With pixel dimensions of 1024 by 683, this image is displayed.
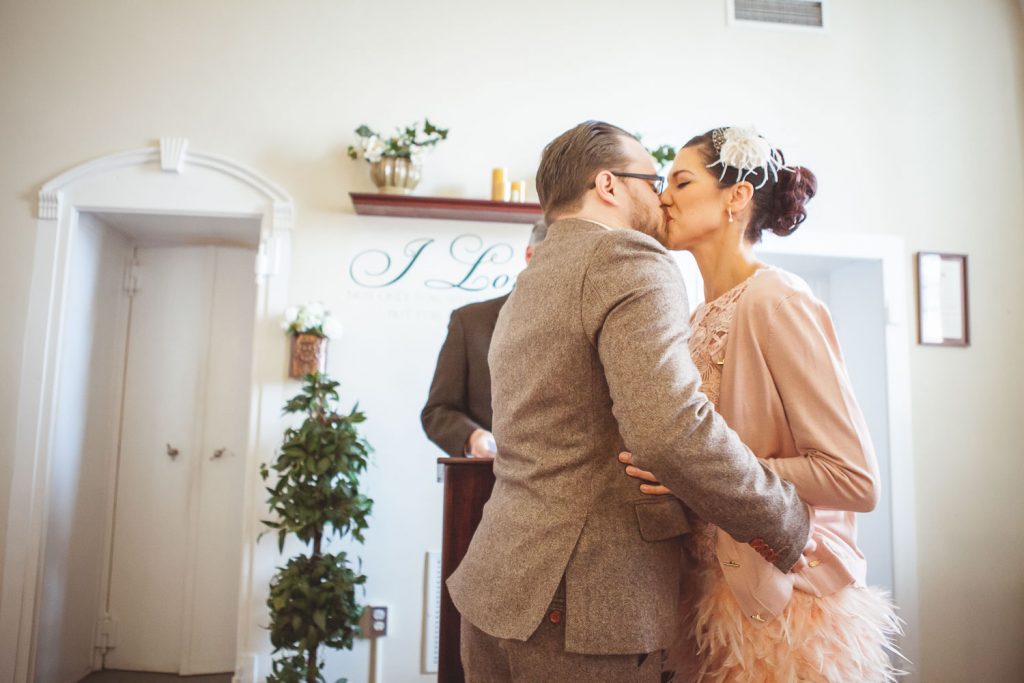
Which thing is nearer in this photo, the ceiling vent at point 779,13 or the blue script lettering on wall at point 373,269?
the blue script lettering on wall at point 373,269

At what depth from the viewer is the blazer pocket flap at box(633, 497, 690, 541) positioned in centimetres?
104

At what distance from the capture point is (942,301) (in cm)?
367

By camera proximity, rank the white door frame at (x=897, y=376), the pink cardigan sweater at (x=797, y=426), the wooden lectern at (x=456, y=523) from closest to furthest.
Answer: the pink cardigan sweater at (x=797, y=426), the wooden lectern at (x=456, y=523), the white door frame at (x=897, y=376)

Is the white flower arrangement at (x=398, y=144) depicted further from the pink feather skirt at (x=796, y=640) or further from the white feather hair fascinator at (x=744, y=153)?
the pink feather skirt at (x=796, y=640)

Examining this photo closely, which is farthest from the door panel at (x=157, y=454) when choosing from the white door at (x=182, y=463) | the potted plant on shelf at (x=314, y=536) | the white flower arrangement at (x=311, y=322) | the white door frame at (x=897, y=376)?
the white door frame at (x=897, y=376)

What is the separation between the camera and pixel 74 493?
132 inches

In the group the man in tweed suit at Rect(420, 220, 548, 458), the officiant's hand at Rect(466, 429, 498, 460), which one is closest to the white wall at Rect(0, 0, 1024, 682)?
the man in tweed suit at Rect(420, 220, 548, 458)

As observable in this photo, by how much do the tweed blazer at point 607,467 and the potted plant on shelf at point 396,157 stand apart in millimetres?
2280

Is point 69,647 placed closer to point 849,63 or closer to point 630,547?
point 630,547

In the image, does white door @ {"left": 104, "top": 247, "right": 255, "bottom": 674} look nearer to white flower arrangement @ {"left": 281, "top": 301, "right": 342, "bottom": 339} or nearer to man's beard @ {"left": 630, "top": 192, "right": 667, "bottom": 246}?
white flower arrangement @ {"left": 281, "top": 301, "right": 342, "bottom": 339}

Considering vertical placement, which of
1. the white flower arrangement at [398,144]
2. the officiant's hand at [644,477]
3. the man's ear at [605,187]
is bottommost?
the officiant's hand at [644,477]

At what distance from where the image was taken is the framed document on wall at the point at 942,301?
11.9 ft

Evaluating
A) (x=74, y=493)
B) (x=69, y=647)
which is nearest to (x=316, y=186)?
(x=74, y=493)

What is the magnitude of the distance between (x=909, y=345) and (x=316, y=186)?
3.27m
